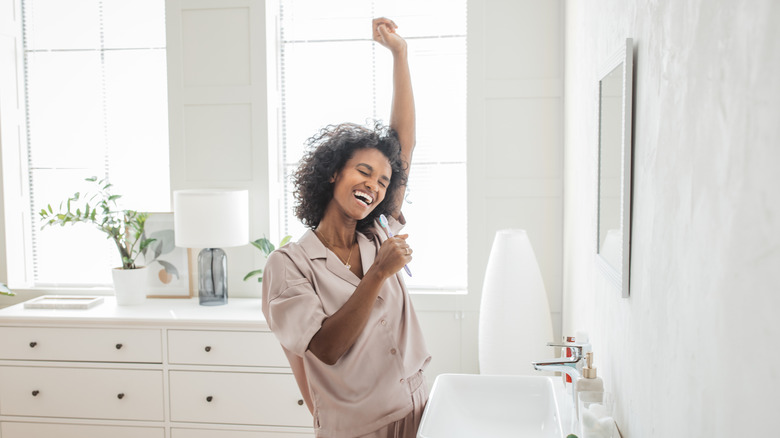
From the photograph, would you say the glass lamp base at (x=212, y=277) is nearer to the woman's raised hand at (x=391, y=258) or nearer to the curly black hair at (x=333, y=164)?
the curly black hair at (x=333, y=164)

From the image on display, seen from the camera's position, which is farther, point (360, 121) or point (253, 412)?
point (360, 121)

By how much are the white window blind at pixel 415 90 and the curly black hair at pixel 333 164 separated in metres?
1.48

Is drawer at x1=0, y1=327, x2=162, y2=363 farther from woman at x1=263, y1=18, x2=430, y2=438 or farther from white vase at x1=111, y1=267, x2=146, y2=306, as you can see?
woman at x1=263, y1=18, x2=430, y2=438

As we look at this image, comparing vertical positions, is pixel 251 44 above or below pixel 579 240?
above

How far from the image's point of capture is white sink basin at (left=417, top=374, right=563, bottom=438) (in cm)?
172

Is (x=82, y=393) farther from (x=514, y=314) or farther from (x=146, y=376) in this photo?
(x=514, y=314)

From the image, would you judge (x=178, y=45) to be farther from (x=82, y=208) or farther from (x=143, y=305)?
(x=143, y=305)

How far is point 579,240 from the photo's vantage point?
95.4 inches

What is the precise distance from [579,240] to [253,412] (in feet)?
5.36

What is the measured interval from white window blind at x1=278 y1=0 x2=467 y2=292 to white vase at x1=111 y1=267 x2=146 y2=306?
37.7 inches

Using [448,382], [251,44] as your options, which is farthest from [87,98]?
[448,382]

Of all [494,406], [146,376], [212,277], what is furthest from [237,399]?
[494,406]

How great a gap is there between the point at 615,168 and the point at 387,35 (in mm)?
799

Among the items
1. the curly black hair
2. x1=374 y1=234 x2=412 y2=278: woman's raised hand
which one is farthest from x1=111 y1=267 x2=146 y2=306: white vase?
x1=374 y1=234 x2=412 y2=278: woman's raised hand
